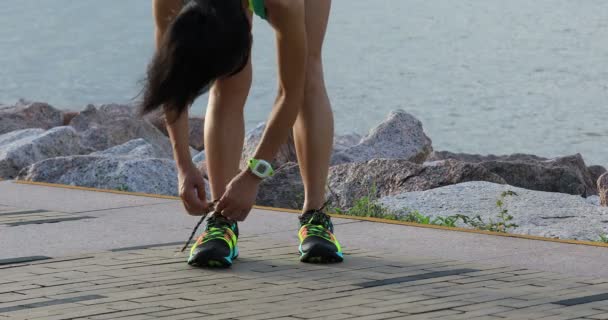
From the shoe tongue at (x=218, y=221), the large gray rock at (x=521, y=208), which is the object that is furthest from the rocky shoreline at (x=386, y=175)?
the shoe tongue at (x=218, y=221)

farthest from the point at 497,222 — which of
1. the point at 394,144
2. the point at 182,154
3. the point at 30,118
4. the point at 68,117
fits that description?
the point at 68,117

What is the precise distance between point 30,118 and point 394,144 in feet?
17.7

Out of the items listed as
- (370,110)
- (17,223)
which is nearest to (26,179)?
(17,223)

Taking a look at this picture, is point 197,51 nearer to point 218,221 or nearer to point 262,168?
point 262,168

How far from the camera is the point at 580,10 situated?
164ft

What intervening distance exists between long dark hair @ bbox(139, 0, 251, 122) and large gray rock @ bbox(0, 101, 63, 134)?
1009cm

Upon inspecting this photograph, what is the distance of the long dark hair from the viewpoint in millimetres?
3852

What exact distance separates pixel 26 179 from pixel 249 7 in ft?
15.2

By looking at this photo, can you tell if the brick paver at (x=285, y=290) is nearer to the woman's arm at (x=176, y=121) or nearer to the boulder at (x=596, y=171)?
the woman's arm at (x=176, y=121)

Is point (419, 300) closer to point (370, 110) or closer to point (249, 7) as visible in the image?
point (249, 7)

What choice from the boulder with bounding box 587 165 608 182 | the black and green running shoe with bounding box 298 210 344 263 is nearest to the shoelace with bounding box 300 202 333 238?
the black and green running shoe with bounding box 298 210 344 263

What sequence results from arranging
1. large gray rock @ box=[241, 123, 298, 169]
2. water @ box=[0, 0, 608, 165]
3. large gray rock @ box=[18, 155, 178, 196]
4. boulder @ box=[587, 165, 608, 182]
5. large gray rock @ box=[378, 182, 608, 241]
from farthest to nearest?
water @ box=[0, 0, 608, 165]
boulder @ box=[587, 165, 608, 182]
large gray rock @ box=[241, 123, 298, 169]
large gray rock @ box=[18, 155, 178, 196]
large gray rock @ box=[378, 182, 608, 241]

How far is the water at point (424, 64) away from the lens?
27.4 m

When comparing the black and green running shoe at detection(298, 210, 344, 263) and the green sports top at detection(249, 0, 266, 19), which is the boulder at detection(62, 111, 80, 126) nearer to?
the black and green running shoe at detection(298, 210, 344, 263)
